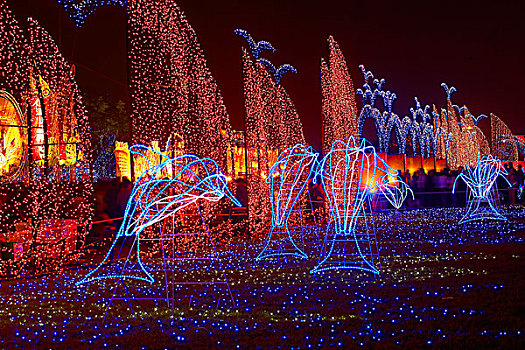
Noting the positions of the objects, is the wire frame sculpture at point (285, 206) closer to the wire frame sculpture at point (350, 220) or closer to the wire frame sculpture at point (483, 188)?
the wire frame sculpture at point (350, 220)

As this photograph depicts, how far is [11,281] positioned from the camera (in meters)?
8.41

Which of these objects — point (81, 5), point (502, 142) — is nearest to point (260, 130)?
point (81, 5)

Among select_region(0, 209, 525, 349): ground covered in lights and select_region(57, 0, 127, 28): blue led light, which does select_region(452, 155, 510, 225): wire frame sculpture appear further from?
select_region(57, 0, 127, 28): blue led light

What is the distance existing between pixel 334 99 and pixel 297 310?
1002 centimetres

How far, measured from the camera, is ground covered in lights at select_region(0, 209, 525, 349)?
4.90m

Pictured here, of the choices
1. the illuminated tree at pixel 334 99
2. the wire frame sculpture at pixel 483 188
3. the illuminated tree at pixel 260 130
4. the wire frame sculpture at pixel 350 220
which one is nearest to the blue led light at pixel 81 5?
the illuminated tree at pixel 260 130

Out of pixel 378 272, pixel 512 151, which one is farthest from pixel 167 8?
pixel 512 151

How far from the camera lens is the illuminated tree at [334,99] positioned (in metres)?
14.7

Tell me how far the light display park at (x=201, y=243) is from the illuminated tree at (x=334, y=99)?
6 cm

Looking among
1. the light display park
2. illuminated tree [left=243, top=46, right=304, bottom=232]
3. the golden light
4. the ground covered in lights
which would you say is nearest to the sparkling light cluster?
the light display park

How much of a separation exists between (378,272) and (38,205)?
586cm

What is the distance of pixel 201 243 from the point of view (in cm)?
1245

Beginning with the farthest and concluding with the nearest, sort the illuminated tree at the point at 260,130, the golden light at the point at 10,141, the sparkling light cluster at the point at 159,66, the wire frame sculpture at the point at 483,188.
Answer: the wire frame sculpture at the point at 483,188 → the illuminated tree at the point at 260,130 → the golden light at the point at 10,141 → the sparkling light cluster at the point at 159,66

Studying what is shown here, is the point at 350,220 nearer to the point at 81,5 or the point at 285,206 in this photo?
the point at 285,206
